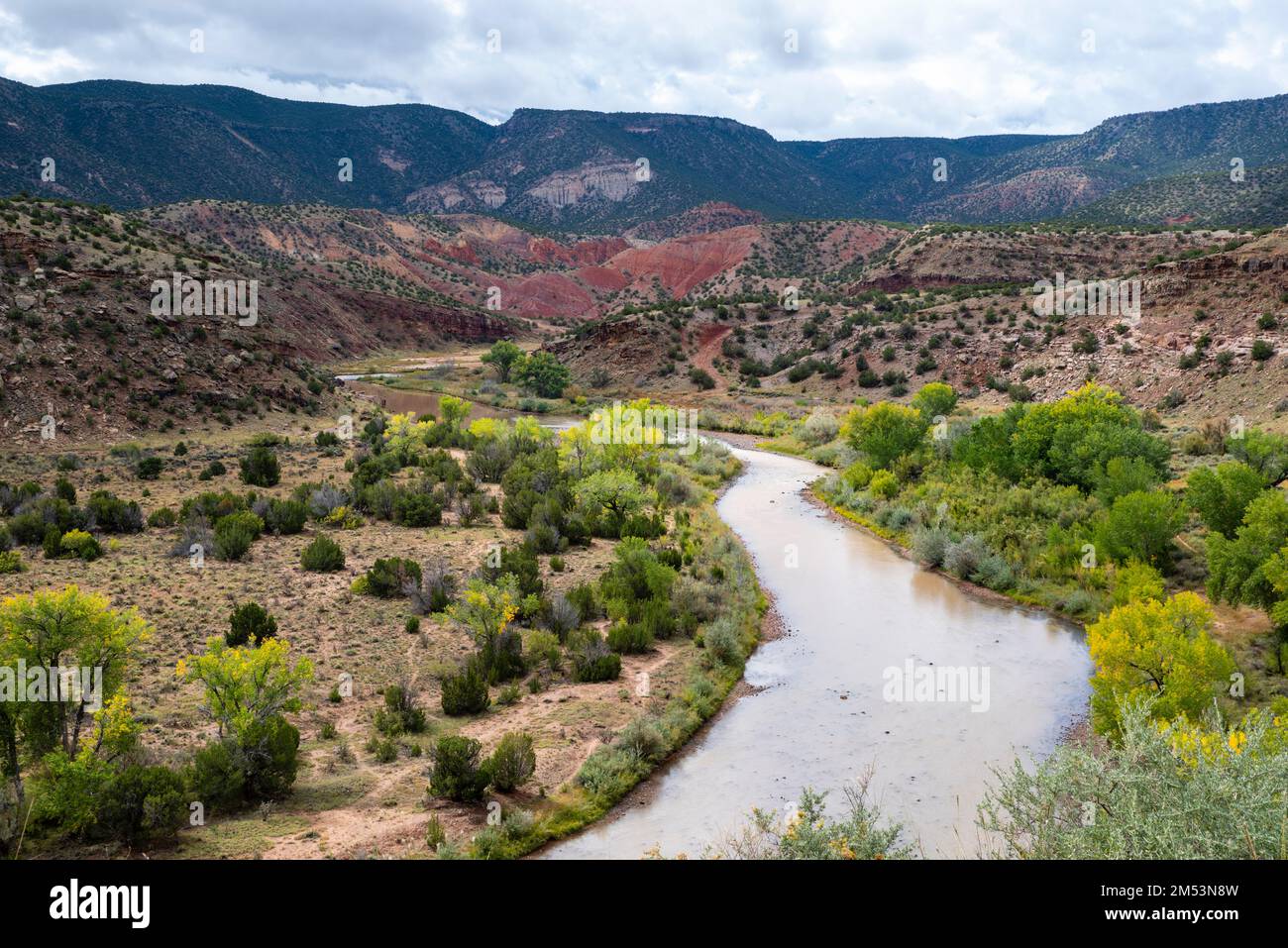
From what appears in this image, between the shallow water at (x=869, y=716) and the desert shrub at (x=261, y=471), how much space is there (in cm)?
1894

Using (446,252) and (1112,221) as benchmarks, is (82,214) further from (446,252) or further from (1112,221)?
(1112,221)

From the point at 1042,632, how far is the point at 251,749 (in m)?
16.8

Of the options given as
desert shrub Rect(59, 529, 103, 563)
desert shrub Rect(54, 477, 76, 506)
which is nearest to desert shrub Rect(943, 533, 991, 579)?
desert shrub Rect(59, 529, 103, 563)

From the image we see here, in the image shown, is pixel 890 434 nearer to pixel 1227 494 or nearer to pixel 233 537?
pixel 1227 494

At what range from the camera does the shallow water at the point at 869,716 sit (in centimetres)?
1179

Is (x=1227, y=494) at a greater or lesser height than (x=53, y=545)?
greater

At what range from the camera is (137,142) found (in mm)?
135625

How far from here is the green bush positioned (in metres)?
20.7

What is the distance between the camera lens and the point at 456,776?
11438 millimetres

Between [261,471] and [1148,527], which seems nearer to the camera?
[1148,527]

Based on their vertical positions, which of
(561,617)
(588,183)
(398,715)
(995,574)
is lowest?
(398,715)

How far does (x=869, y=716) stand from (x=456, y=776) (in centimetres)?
765

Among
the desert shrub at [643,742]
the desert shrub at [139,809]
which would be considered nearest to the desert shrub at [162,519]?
the desert shrub at [139,809]

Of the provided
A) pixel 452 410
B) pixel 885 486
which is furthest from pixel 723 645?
pixel 452 410
